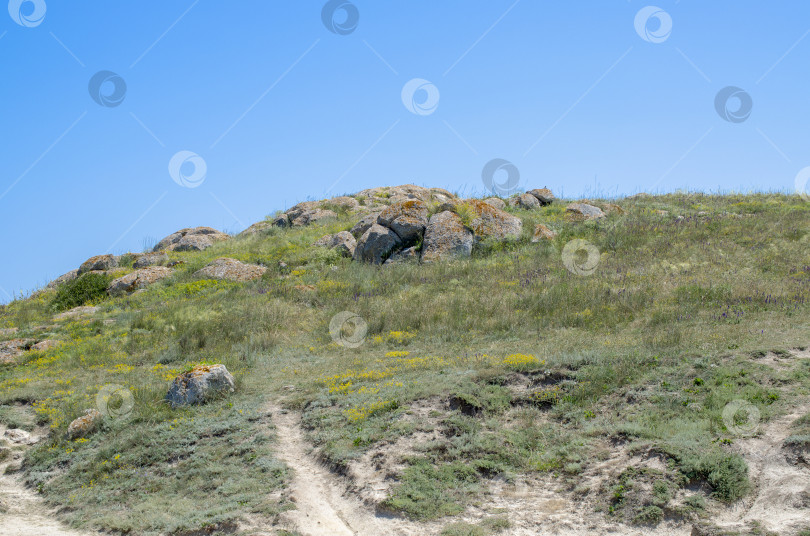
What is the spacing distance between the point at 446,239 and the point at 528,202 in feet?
27.6

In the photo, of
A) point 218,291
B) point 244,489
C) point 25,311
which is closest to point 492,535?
point 244,489

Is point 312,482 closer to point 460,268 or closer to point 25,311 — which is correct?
point 460,268

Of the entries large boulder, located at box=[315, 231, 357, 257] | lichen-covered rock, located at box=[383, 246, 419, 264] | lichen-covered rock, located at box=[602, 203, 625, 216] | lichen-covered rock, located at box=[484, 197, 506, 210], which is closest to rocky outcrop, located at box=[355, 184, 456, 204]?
lichen-covered rock, located at box=[484, 197, 506, 210]

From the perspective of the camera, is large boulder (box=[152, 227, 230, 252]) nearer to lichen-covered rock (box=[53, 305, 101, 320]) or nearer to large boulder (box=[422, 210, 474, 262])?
lichen-covered rock (box=[53, 305, 101, 320])

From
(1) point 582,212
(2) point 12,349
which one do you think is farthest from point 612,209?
(2) point 12,349

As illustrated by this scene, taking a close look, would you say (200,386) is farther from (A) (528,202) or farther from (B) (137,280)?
(A) (528,202)

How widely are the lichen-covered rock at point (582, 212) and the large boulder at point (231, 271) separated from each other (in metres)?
13.6

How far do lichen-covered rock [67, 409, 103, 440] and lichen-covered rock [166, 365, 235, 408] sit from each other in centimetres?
131

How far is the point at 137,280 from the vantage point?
2383cm

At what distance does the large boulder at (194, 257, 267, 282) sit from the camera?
22.9 meters

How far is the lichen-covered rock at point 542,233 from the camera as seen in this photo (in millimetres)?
22719

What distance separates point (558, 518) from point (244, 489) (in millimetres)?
4405

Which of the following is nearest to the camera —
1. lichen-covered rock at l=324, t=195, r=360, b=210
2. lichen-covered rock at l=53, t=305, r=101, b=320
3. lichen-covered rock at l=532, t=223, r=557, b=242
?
lichen-covered rock at l=53, t=305, r=101, b=320

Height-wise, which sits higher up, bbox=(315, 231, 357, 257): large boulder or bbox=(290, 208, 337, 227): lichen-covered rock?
bbox=(290, 208, 337, 227): lichen-covered rock
